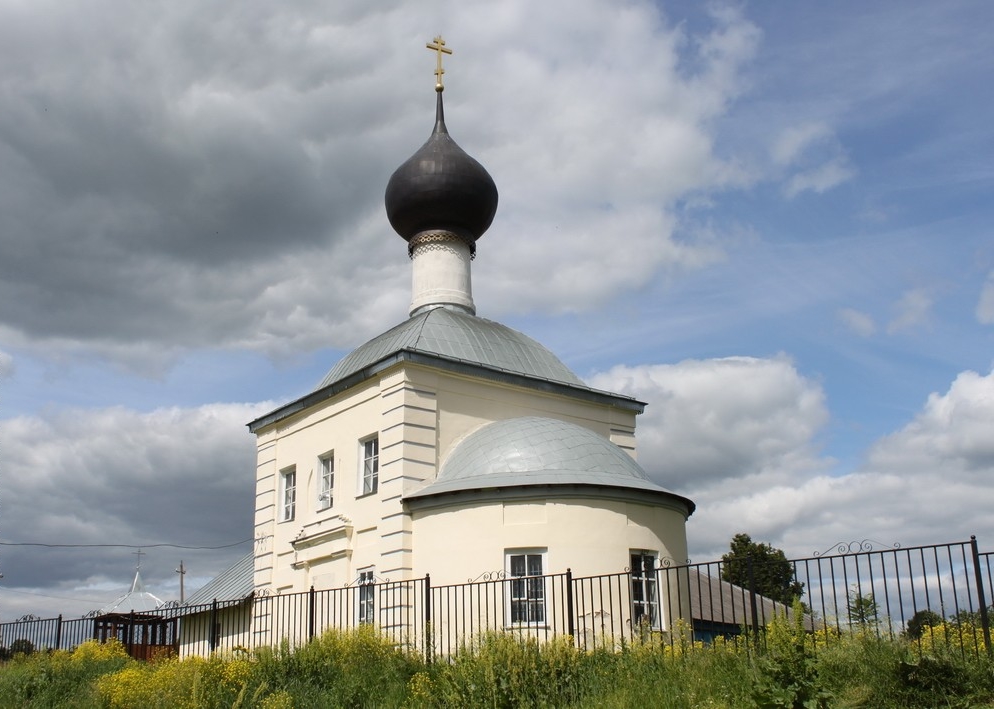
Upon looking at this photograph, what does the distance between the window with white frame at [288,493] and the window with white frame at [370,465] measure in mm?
2322

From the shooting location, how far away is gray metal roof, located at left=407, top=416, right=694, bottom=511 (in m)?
14.2

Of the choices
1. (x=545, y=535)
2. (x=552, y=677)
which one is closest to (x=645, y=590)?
(x=545, y=535)

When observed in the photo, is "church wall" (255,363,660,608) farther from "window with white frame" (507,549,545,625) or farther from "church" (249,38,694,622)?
"window with white frame" (507,549,545,625)

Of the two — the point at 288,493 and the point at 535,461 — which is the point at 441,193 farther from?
the point at 535,461

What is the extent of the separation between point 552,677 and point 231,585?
42.6 feet

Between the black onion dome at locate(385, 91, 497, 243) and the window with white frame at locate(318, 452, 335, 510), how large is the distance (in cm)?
555

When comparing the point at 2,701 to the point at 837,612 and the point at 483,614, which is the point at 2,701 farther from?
the point at 837,612

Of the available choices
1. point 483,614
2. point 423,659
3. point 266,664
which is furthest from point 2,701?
point 483,614

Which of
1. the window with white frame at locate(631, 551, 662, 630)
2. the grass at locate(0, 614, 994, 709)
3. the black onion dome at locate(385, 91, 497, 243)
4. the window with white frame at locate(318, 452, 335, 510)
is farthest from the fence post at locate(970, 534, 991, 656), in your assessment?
the black onion dome at locate(385, 91, 497, 243)

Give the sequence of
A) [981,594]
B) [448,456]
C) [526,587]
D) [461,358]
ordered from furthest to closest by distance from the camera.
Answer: [461,358], [448,456], [526,587], [981,594]

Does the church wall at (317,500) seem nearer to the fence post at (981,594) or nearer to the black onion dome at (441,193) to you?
the black onion dome at (441,193)

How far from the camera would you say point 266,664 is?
11.0 meters

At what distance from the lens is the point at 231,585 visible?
67.1 feet

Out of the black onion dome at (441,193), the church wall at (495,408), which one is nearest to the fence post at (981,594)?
the church wall at (495,408)
